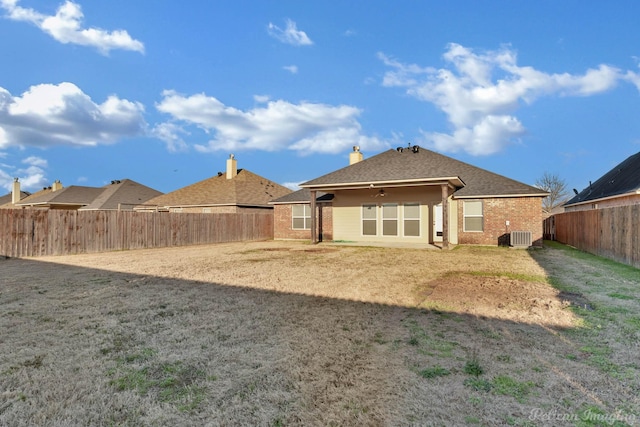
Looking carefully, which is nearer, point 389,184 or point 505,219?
point 389,184

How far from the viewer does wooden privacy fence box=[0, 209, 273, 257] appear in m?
12.5

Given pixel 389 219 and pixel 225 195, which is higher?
pixel 225 195

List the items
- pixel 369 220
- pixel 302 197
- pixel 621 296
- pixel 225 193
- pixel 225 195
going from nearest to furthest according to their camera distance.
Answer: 1. pixel 621 296
2. pixel 369 220
3. pixel 302 197
4. pixel 225 195
5. pixel 225 193

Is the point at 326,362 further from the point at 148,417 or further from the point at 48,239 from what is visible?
the point at 48,239

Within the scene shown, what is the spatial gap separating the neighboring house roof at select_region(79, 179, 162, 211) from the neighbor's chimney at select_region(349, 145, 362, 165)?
1922 centimetres

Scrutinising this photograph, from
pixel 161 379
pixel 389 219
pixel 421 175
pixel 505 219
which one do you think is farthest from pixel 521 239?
pixel 161 379

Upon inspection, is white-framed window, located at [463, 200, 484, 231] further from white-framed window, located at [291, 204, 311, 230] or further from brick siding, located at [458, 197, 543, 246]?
white-framed window, located at [291, 204, 311, 230]

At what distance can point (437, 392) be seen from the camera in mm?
2631

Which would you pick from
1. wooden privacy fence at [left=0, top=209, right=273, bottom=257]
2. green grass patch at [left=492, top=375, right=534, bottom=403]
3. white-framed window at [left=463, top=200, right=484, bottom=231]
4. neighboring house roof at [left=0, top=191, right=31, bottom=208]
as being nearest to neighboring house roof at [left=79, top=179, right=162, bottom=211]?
wooden privacy fence at [left=0, top=209, right=273, bottom=257]

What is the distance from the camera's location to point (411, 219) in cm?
1650

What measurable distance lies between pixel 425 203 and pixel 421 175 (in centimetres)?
207

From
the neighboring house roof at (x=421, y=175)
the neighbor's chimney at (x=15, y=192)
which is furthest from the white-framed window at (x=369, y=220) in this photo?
the neighbor's chimney at (x=15, y=192)

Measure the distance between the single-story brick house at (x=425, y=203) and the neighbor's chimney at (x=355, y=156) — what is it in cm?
333

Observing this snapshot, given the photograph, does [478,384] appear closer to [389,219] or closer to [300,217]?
[389,219]
